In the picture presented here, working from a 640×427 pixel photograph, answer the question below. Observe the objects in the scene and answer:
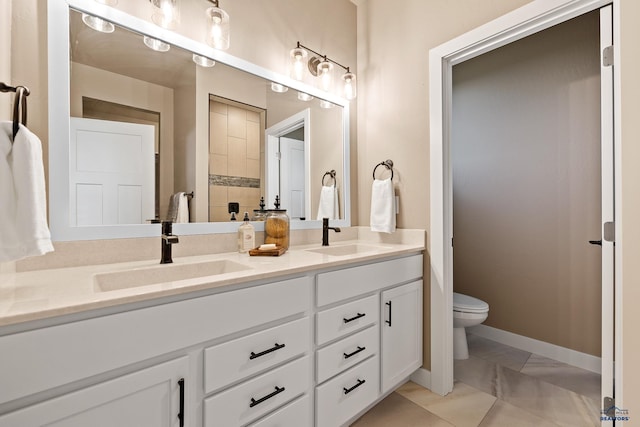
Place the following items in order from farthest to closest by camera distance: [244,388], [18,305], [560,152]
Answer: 1. [560,152]
2. [244,388]
3. [18,305]

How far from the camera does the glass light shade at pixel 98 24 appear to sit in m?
1.21

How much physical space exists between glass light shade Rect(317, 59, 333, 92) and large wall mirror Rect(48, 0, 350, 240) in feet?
0.67

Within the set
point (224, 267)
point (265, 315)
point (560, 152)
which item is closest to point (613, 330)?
point (560, 152)

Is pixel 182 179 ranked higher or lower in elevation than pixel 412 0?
lower

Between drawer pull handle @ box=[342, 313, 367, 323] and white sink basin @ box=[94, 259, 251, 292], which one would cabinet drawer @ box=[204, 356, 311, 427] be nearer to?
drawer pull handle @ box=[342, 313, 367, 323]

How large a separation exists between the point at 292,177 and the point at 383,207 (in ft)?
2.09

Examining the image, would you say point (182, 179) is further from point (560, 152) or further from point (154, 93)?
point (560, 152)

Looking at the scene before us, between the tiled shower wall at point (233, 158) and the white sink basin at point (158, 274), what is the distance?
321 mm

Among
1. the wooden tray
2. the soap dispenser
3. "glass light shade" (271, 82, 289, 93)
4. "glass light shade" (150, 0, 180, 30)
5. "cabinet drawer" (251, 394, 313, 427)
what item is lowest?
"cabinet drawer" (251, 394, 313, 427)

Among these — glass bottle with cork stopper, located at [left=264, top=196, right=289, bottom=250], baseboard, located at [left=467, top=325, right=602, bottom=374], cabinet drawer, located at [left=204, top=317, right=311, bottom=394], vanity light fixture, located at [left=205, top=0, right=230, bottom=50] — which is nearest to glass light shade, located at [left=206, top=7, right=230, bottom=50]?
vanity light fixture, located at [left=205, top=0, right=230, bottom=50]

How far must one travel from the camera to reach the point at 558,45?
2.13 meters

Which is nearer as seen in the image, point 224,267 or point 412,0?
point 224,267

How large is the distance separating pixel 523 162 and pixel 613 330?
4.57ft

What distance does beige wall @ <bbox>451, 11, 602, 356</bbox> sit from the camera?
1994 mm
